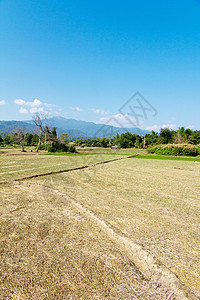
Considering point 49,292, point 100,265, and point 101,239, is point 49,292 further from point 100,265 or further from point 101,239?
point 101,239

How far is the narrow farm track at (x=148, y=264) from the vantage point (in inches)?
81.0

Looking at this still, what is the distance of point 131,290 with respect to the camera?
2.06 metres

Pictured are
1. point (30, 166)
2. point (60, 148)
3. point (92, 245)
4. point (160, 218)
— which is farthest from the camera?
point (60, 148)

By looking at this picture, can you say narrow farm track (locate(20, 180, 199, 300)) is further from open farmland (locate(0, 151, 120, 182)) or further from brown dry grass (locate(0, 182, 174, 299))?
open farmland (locate(0, 151, 120, 182))

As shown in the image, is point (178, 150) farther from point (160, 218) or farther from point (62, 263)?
point (62, 263)

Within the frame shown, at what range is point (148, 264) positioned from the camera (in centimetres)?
254

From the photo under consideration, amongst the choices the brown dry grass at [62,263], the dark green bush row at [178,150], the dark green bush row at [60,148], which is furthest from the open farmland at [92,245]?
the dark green bush row at [60,148]

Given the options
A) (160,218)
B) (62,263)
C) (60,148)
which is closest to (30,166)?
(160,218)

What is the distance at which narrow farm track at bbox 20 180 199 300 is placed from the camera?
2.06 meters

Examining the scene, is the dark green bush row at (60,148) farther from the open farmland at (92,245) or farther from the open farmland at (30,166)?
the open farmland at (92,245)

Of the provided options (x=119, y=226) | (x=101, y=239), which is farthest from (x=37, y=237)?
(x=119, y=226)

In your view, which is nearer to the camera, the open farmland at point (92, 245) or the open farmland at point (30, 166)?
the open farmland at point (92, 245)

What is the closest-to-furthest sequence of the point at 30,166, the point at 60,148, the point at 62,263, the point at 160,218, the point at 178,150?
the point at 62,263, the point at 160,218, the point at 30,166, the point at 178,150, the point at 60,148

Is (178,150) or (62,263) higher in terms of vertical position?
(178,150)
